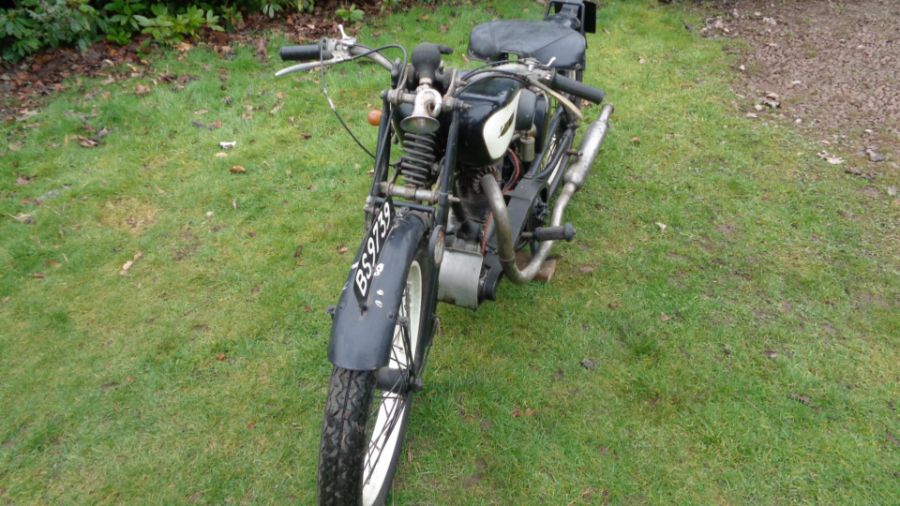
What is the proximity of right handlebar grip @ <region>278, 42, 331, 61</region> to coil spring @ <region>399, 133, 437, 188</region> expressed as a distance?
472 mm

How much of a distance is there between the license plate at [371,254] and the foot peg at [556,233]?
120 cm

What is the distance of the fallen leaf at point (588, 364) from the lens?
304cm

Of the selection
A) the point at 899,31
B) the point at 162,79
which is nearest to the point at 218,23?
the point at 162,79

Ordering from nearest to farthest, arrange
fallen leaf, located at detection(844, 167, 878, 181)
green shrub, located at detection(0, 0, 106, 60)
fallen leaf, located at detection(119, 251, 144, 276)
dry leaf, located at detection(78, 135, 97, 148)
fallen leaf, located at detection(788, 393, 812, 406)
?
fallen leaf, located at detection(788, 393, 812, 406)
fallen leaf, located at detection(119, 251, 144, 276)
fallen leaf, located at detection(844, 167, 878, 181)
dry leaf, located at detection(78, 135, 97, 148)
green shrub, located at detection(0, 0, 106, 60)

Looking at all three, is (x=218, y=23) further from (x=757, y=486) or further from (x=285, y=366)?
(x=757, y=486)

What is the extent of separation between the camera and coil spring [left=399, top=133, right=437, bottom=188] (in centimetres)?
227

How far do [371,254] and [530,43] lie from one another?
6.04 ft

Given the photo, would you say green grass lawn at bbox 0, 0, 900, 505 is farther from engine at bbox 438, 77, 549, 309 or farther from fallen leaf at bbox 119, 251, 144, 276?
engine at bbox 438, 77, 549, 309

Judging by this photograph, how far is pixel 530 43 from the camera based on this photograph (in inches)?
127

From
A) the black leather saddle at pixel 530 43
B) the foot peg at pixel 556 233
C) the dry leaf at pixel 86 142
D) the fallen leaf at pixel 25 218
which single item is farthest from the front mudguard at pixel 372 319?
the dry leaf at pixel 86 142

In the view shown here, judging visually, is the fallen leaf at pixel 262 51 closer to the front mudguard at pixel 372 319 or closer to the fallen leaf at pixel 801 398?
the front mudguard at pixel 372 319

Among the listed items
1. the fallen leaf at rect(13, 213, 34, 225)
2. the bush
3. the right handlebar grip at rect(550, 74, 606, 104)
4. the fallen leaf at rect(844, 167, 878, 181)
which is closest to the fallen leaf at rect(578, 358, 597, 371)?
the right handlebar grip at rect(550, 74, 606, 104)

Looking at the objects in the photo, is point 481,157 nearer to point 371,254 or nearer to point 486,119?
point 486,119

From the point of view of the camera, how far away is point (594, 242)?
3.87m
